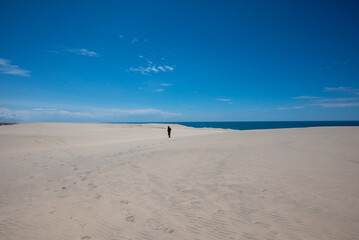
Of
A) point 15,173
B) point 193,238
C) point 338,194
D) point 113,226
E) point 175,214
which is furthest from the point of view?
point 15,173

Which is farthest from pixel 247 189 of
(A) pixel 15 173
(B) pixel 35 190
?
(A) pixel 15 173

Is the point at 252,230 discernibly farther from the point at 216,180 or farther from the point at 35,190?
the point at 35,190

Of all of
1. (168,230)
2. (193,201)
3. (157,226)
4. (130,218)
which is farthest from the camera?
(193,201)

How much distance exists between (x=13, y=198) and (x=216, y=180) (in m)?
6.99

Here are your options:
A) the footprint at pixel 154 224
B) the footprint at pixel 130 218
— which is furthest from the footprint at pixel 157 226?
the footprint at pixel 130 218

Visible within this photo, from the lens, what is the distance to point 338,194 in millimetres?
4441

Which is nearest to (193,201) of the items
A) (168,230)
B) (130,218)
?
(168,230)

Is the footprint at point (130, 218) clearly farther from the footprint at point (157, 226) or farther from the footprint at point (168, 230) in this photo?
the footprint at point (168, 230)

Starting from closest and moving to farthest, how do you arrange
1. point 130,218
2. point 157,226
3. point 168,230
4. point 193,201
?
Answer: point 168,230
point 157,226
point 130,218
point 193,201

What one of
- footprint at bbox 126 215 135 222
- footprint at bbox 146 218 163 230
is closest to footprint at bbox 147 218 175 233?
footprint at bbox 146 218 163 230

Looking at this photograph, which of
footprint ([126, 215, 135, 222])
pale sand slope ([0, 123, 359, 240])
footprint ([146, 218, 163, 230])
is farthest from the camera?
footprint ([126, 215, 135, 222])

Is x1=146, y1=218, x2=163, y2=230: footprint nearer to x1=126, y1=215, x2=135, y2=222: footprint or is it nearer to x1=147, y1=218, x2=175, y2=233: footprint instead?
x1=147, y1=218, x2=175, y2=233: footprint

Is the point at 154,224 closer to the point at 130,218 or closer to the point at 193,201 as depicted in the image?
the point at 130,218

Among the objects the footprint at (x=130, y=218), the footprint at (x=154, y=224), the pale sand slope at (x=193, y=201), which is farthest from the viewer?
the footprint at (x=130, y=218)
